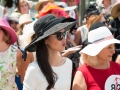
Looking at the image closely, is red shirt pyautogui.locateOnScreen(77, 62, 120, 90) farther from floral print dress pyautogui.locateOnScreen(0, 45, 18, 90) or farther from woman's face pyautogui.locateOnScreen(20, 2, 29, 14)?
woman's face pyautogui.locateOnScreen(20, 2, 29, 14)

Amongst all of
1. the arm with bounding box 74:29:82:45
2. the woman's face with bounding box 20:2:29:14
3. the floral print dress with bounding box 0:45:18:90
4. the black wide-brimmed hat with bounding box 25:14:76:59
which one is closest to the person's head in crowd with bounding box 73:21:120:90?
the black wide-brimmed hat with bounding box 25:14:76:59

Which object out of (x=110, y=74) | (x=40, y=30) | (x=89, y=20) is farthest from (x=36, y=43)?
(x=89, y=20)

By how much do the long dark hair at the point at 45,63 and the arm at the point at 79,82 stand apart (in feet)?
0.61

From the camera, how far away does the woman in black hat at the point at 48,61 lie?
277cm

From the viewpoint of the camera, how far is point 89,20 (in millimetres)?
4855

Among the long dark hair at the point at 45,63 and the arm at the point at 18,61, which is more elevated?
the long dark hair at the point at 45,63

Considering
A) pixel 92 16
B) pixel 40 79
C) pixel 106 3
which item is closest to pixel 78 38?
pixel 92 16

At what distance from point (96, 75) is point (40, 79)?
1.73 feet

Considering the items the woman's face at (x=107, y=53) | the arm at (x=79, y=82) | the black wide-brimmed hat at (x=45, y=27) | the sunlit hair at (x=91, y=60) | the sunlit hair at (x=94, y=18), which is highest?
the black wide-brimmed hat at (x=45, y=27)

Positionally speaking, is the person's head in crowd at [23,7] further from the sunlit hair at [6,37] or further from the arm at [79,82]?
the arm at [79,82]

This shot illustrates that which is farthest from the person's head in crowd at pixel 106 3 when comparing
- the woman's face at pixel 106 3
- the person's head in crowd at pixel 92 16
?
the person's head in crowd at pixel 92 16

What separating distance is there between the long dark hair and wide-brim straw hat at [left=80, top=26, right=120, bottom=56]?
1.19 feet

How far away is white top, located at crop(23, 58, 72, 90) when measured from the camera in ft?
A: 9.04

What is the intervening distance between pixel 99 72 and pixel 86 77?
0.47ft
